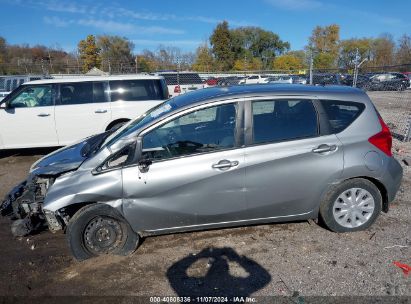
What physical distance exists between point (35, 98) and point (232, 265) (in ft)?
20.3

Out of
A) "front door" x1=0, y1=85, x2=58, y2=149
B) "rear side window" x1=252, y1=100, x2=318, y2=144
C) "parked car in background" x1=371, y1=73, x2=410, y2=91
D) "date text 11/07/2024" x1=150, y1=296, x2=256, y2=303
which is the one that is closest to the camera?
"date text 11/07/2024" x1=150, y1=296, x2=256, y2=303

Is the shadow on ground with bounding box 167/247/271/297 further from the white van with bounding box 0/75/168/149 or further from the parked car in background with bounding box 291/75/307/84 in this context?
the parked car in background with bounding box 291/75/307/84

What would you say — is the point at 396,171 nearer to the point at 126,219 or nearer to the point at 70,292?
the point at 126,219

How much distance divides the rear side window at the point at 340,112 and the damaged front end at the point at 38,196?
2.66m

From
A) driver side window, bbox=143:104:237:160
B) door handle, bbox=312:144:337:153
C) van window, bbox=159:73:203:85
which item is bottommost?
door handle, bbox=312:144:337:153

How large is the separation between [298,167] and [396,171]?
1265 millimetres

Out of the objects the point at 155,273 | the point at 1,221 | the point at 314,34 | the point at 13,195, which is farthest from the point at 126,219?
the point at 314,34

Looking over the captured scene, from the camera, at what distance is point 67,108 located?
734cm

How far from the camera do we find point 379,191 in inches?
150

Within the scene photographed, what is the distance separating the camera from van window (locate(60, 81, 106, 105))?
7.39 metres

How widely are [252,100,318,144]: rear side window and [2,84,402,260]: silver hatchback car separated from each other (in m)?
0.01

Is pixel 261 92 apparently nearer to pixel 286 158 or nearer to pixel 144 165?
pixel 286 158

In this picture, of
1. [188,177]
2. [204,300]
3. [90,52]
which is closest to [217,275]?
[204,300]

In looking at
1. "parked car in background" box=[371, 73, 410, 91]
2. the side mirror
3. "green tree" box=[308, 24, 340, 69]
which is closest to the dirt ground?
the side mirror
